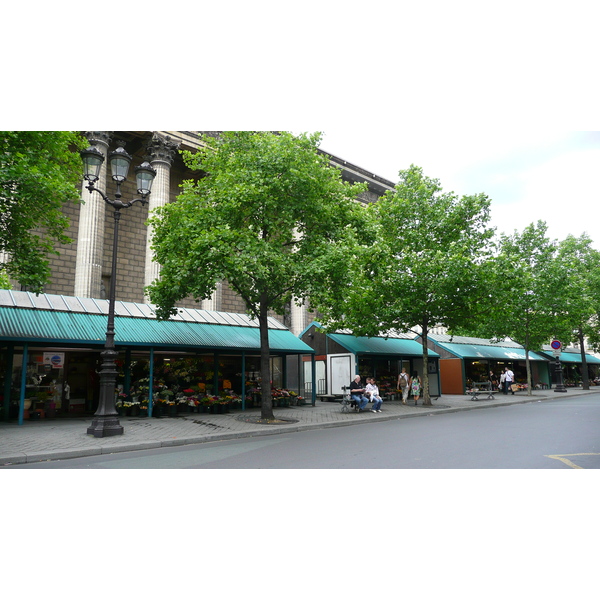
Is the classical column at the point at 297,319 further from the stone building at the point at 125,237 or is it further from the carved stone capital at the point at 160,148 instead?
the carved stone capital at the point at 160,148

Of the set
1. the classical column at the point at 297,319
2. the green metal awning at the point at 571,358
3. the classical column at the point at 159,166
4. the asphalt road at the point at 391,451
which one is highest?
the classical column at the point at 159,166

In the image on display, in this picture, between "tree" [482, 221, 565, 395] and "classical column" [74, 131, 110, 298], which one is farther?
"tree" [482, 221, 565, 395]

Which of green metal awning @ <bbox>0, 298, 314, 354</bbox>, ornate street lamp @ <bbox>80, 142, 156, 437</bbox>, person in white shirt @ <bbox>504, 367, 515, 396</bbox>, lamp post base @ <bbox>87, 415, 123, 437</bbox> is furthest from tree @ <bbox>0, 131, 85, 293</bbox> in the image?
person in white shirt @ <bbox>504, 367, 515, 396</bbox>

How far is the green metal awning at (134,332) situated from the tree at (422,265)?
378 cm

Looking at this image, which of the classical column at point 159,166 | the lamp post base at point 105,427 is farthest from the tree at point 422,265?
the classical column at point 159,166

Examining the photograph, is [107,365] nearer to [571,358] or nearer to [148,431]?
[148,431]

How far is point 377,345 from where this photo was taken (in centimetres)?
2605

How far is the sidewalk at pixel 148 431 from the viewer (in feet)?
31.8

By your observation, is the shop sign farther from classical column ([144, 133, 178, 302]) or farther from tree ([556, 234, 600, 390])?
tree ([556, 234, 600, 390])

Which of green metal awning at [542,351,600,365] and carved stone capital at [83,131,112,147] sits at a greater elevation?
carved stone capital at [83,131,112,147]

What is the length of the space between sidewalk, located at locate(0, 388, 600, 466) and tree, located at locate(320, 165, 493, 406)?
511 cm

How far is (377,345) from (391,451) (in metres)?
17.0

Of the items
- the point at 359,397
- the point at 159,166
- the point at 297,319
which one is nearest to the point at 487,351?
the point at 297,319

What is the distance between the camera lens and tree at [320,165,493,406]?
20703 mm
